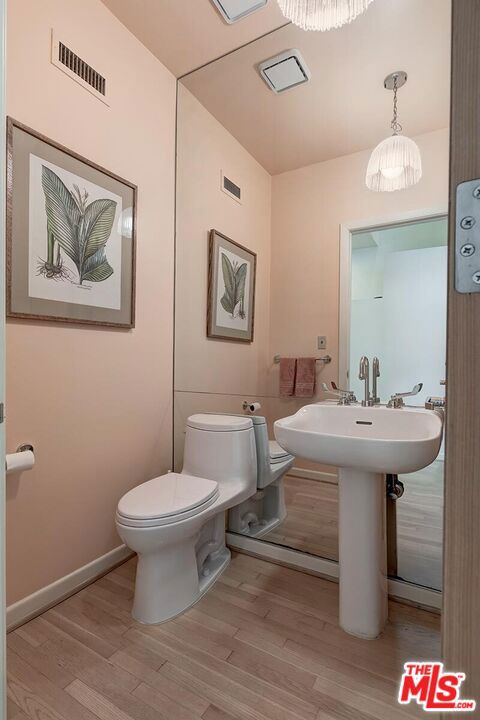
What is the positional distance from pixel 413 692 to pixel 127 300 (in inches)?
68.8

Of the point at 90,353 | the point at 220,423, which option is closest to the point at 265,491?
the point at 220,423

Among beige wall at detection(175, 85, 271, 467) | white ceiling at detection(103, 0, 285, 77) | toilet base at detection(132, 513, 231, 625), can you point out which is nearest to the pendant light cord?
white ceiling at detection(103, 0, 285, 77)

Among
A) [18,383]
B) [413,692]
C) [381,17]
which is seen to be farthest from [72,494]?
[381,17]

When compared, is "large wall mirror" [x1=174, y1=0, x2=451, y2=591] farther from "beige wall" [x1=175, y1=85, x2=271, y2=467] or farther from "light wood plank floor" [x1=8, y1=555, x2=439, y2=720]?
"light wood plank floor" [x1=8, y1=555, x2=439, y2=720]

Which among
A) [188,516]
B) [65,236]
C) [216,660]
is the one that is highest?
[65,236]

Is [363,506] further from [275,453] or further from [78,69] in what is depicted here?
[78,69]

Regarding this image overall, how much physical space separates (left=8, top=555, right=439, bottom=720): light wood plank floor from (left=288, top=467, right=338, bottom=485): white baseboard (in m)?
0.50

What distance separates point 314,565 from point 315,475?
45 cm

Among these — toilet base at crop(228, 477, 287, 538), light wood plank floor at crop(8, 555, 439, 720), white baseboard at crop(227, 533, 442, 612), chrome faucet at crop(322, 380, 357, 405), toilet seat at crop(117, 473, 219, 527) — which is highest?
chrome faucet at crop(322, 380, 357, 405)

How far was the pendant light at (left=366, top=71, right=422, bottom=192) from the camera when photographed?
1.50 metres

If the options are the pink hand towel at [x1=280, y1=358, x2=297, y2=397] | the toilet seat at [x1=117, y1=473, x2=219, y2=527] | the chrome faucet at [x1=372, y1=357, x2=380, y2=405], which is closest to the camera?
the toilet seat at [x1=117, y1=473, x2=219, y2=527]

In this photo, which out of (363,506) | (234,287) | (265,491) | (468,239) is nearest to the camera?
(468,239)

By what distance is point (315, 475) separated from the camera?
174 centimetres

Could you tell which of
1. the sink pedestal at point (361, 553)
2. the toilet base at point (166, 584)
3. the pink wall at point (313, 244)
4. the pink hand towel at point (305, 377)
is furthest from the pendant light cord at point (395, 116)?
the toilet base at point (166, 584)
